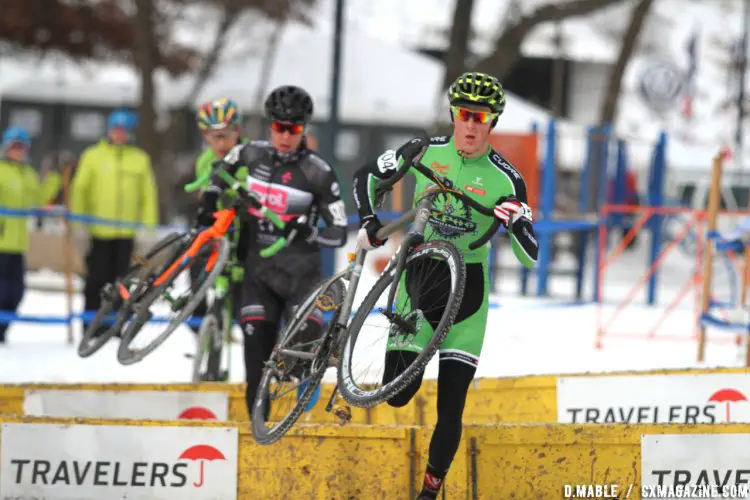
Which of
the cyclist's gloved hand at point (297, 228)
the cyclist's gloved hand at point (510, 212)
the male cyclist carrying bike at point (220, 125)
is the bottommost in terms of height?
the cyclist's gloved hand at point (297, 228)

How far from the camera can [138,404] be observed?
8484mm

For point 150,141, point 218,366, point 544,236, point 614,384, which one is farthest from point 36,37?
point 614,384

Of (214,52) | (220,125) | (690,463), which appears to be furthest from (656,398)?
(214,52)

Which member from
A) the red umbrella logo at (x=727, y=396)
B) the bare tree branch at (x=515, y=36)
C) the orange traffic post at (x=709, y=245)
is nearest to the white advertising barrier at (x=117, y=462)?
the red umbrella logo at (x=727, y=396)

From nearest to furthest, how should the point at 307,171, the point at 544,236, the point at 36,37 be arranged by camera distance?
the point at 307,171, the point at 544,236, the point at 36,37

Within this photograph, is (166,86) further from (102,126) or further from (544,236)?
(544,236)

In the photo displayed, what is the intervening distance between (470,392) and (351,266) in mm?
2094

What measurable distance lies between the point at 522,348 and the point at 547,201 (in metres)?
6.51

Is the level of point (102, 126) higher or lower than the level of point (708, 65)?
lower

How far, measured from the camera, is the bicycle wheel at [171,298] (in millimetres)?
8336

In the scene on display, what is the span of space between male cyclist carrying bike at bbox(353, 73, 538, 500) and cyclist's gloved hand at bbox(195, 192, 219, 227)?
2063 millimetres

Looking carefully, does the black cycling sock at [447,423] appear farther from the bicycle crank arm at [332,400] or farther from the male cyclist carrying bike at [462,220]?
the bicycle crank arm at [332,400]

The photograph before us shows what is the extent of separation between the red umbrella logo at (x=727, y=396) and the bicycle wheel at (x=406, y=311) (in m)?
2.46

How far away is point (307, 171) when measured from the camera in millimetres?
8094
